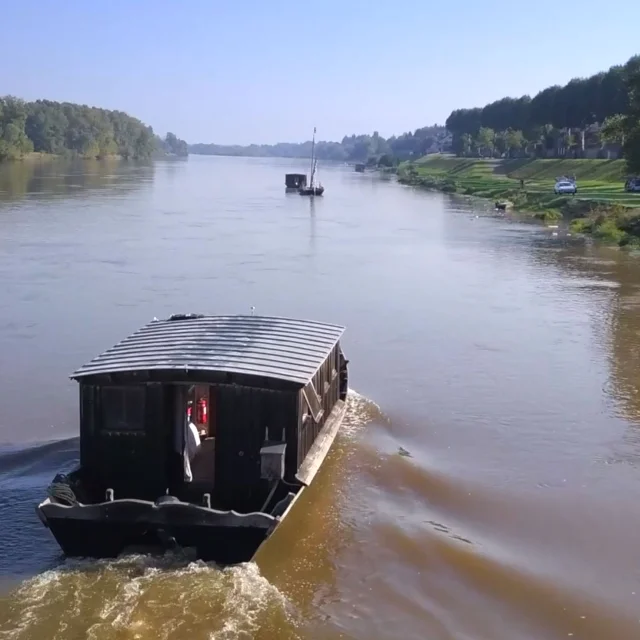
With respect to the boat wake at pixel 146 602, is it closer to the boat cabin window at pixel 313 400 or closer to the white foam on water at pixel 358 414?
the boat cabin window at pixel 313 400

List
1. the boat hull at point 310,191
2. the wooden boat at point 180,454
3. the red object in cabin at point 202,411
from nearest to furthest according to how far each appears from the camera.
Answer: the wooden boat at point 180,454 → the red object in cabin at point 202,411 → the boat hull at point 310,191

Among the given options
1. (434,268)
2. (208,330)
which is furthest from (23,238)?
(208,330)

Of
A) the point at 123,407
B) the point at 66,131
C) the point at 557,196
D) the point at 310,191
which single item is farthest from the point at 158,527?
the point at 66,131

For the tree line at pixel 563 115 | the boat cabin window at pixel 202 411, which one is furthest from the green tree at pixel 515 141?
the boat cabin window at pixel 202 411

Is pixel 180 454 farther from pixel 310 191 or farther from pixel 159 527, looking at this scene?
pixel 310 191

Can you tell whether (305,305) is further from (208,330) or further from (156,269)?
(208,330)

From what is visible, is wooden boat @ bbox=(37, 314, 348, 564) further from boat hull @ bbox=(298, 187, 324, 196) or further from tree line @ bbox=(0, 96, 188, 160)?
tree line @ bbox=(0, 96, 188, 160)
